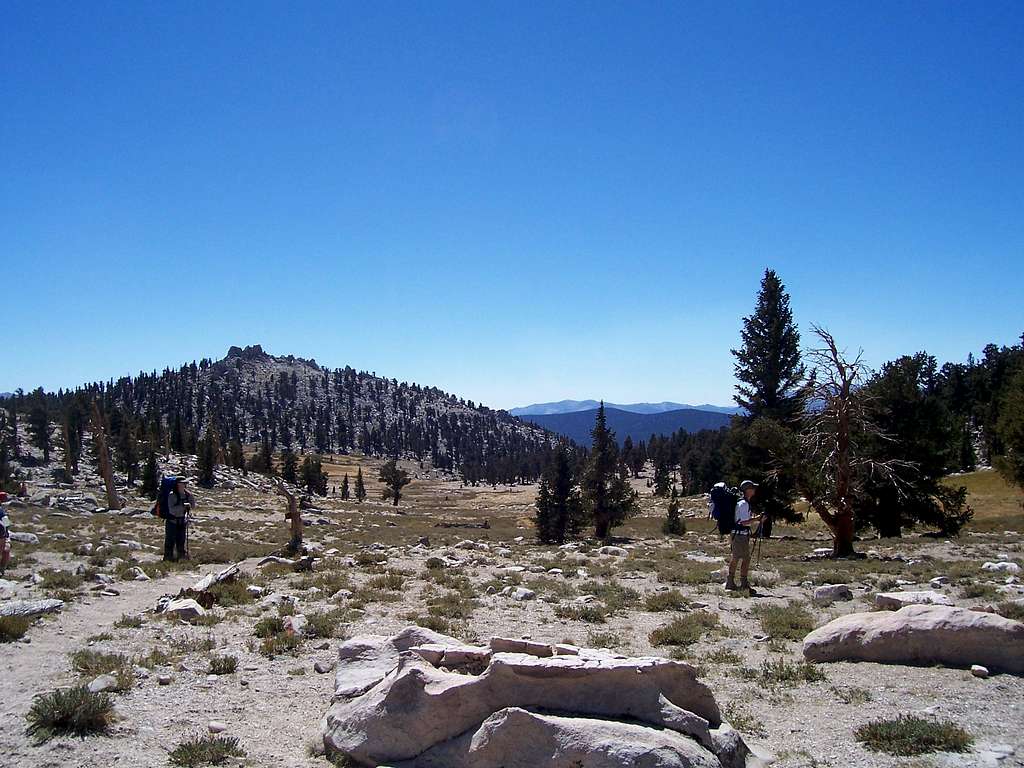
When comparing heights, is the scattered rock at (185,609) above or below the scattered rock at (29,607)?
below

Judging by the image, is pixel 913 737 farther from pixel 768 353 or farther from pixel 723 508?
pixel 768 353

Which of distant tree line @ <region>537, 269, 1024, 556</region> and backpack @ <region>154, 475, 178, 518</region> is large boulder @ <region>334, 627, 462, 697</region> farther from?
distant tree line @ <region>537, 269, 1024, 556</region>

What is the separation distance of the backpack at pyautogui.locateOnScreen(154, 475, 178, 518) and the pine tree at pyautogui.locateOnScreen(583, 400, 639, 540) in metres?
27.9

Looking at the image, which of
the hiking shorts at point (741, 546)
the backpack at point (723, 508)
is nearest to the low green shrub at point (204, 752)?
the backpack at point (723, 508)

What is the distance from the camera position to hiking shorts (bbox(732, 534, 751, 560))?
15516 millimetres

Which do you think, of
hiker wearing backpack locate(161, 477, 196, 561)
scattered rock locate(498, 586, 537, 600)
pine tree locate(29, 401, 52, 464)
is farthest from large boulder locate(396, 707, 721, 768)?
pine tree locate(29, 401, 52, 464)

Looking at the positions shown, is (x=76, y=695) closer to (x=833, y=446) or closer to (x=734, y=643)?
(x=734, y=643)

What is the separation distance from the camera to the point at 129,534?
94.7 ft

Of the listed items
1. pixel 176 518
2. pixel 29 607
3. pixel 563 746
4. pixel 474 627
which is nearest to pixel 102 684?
pixel 29 607

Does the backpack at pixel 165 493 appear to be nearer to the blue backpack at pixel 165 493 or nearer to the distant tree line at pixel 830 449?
the blue backpack at pixel 165 493

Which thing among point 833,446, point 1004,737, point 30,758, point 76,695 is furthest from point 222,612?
point 833,446

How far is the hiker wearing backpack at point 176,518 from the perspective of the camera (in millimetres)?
19234

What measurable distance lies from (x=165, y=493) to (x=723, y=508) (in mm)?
15480

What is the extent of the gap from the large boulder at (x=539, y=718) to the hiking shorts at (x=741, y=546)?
9.06m
